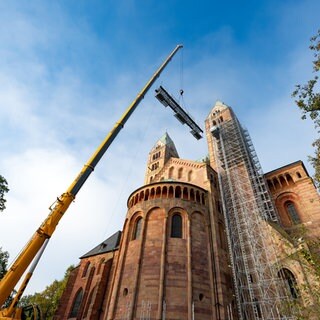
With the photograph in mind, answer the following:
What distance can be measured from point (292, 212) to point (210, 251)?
12.7 m

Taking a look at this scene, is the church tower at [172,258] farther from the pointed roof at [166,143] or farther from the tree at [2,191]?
the pointed roof at [166,143]

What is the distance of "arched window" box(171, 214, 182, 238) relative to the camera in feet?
Result: 68.2

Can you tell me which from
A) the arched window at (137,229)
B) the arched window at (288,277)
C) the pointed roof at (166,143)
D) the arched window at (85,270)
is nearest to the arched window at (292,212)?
the arched window at (288,277)

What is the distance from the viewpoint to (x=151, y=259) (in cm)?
1905

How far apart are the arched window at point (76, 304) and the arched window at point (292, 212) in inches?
973

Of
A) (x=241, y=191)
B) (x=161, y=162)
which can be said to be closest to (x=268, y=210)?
(x=241, y=191)

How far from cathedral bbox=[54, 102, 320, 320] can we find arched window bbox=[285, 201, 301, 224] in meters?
0.10

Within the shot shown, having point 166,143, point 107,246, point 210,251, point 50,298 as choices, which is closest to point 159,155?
point 166,143

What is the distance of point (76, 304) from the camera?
85.0 feet

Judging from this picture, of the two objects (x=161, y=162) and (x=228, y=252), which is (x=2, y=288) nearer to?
(x=228, y=252)

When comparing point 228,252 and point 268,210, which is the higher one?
point 268,210

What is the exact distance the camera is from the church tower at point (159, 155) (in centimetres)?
3838

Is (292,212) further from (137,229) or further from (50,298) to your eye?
(50,298)

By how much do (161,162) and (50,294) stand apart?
29797mm
